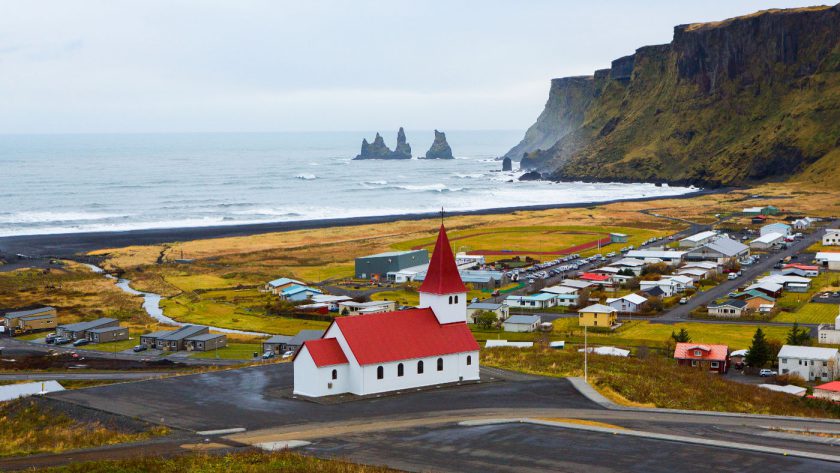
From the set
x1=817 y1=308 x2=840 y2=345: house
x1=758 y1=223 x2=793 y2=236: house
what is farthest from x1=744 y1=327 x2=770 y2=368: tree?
x1=758 y1=223 x2=793 y2=236: house

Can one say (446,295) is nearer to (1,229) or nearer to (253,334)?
(253,334)

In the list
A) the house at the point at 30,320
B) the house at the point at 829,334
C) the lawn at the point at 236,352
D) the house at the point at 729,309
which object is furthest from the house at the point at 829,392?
the house at the point at 30,320

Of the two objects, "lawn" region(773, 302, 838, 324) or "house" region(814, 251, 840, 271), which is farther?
"house" region(814, 251, 840, 271)

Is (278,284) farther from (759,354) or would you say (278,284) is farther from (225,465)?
(225,465)

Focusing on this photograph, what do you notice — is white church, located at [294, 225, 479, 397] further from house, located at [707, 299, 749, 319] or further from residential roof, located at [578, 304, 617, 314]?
house, located at [707, 299, 749, 319]

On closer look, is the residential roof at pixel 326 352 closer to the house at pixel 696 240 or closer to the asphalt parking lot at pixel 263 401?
the asphalt parking lot at pixel 263 401

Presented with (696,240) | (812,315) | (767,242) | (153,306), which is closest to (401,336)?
(812,315)

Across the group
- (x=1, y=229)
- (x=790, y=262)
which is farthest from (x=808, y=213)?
(x=1, y=229)
